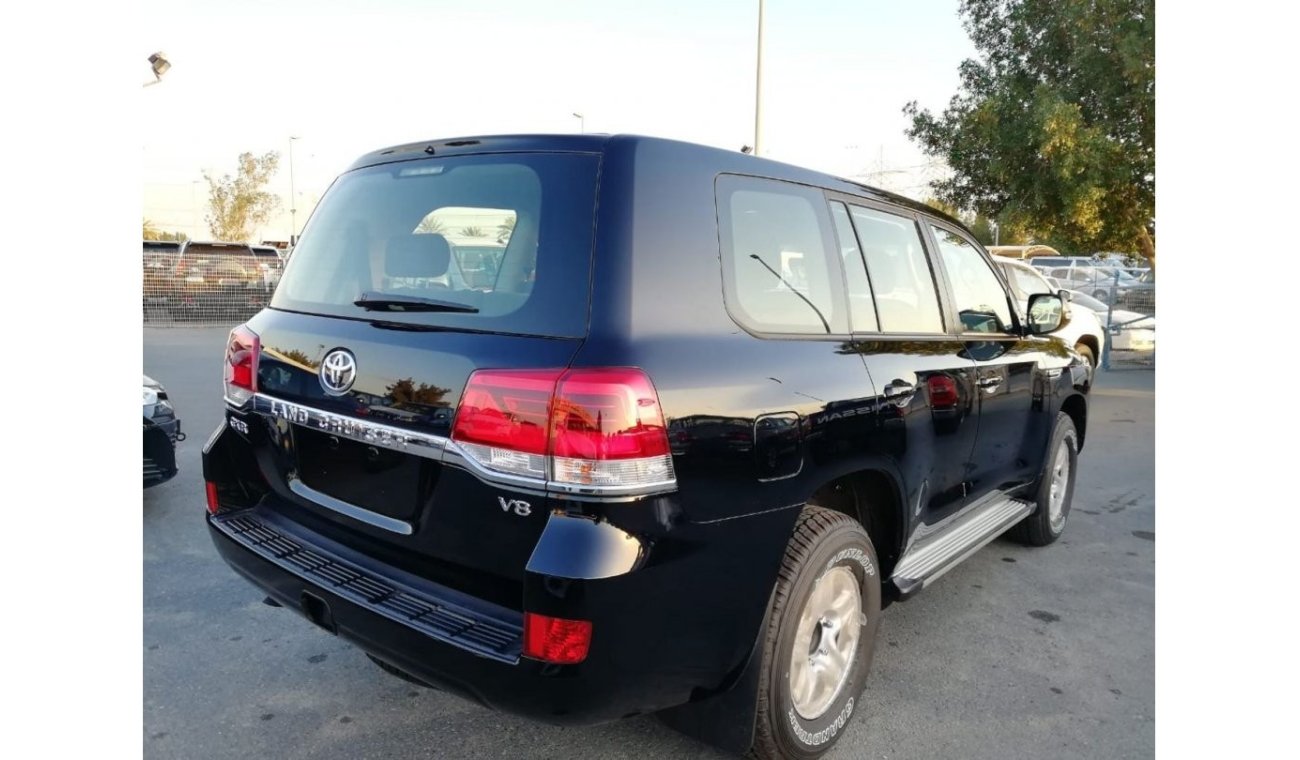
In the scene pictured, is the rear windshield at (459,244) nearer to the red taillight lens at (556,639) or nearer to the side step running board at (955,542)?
the red taillight lens at (556,639)

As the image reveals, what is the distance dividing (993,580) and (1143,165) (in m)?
8.17

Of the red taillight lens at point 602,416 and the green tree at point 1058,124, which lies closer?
the red taillight lens at point 602,416

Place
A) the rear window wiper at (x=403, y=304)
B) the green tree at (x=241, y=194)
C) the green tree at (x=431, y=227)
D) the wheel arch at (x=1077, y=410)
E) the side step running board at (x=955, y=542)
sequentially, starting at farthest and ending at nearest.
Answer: the green tree at (x=241, y=194) < the wheel arch at (x=1077, y=410) < the side step running board at (x=955, y=542) < the green tree at (x=431, y=227) < the rear window wiper at (x=403, y=304)

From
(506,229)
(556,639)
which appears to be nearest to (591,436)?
(556,639)

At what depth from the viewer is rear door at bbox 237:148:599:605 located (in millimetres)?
2084

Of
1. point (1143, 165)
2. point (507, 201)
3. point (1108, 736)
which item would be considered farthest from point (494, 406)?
point (1143, 165)

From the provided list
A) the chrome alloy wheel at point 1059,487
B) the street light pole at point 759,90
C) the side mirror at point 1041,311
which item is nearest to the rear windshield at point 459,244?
the side mirror at point 1041,311

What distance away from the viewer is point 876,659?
11.2 feet

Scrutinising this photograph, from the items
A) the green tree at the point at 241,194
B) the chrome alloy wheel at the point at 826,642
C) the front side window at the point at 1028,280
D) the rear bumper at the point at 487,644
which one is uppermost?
the green tree at the point at 241,194

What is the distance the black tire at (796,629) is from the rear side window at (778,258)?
613mm

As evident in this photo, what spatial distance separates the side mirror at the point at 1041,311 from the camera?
4219mm

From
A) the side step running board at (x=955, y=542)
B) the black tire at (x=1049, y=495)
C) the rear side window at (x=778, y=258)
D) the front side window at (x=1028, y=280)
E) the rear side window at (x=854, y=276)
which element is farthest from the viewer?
the front side window at (x=1028, y=280)

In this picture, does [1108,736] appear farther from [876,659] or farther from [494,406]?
[494,406]

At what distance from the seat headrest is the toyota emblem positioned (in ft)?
1.02
